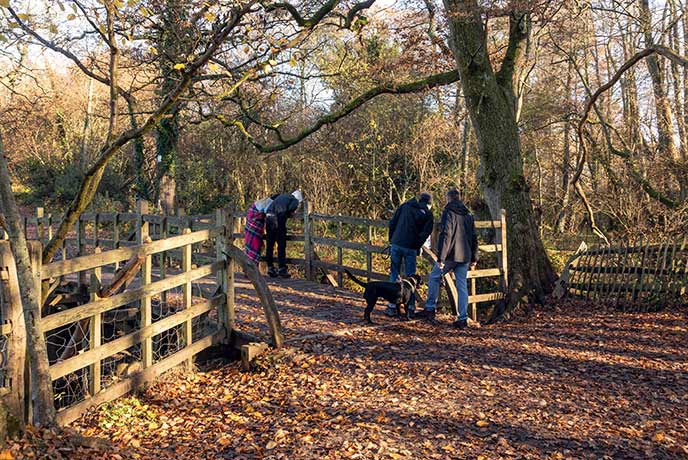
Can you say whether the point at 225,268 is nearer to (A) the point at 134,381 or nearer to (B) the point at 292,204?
(A) the point at 134,381

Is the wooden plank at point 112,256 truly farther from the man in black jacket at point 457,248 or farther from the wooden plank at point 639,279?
the wooden plank at point 639,279

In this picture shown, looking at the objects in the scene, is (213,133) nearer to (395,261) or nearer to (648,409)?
(395,261)

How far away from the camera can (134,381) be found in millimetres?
5969

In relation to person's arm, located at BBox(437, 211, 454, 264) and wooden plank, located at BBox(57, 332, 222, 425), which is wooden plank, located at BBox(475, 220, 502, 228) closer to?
person's arm, located at BBox(437, 211, 454, 264)

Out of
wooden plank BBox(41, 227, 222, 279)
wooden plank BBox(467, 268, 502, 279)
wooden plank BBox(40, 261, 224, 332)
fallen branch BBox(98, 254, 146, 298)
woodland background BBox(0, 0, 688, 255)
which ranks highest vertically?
woodland background BBox(0, 0, 688, 255)

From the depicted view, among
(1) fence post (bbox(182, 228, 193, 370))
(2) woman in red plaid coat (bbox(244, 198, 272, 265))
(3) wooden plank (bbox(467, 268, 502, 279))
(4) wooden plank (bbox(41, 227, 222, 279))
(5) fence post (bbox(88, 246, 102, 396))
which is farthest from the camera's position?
(2) woman in red plaid coat (bbox(244, 198, 272, 265))

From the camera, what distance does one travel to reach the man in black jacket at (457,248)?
28.2 ft

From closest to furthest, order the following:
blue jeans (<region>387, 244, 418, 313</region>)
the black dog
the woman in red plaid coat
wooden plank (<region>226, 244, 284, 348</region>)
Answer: wooden plank (<region>226, 244, 284, 348</region>) < the black dog < blue jeans (<region>387, 244, 418, 313</region>) < the woman in red plaid coat

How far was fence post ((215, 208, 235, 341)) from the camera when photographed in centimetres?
723

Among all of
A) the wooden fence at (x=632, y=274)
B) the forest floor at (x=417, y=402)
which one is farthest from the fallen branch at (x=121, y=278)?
the wooden fence at (x=632, y=274)

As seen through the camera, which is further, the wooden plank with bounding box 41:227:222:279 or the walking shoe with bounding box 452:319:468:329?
the walking shoe with bounding box 452:319:468:329

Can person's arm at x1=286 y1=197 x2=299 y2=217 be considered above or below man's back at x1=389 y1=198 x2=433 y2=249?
above

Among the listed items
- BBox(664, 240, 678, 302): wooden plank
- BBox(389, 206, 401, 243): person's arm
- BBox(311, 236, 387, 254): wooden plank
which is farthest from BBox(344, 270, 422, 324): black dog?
BBox(664, 240, 678, 302): wooden plank

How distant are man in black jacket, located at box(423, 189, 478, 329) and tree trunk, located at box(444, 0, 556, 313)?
5.81 ft
